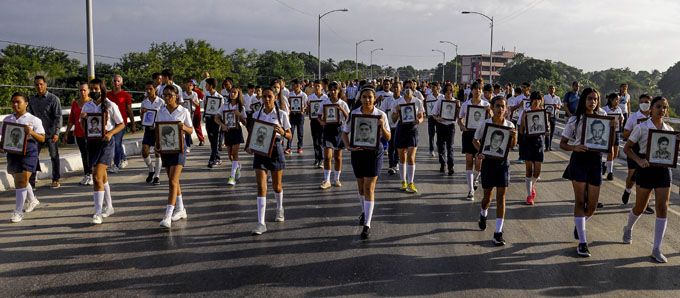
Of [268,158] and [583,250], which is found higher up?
[268,158]

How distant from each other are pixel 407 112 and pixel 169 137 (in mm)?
4344

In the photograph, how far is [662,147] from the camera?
6078 millimetres

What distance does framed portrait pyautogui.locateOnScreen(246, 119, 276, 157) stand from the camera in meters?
6.99

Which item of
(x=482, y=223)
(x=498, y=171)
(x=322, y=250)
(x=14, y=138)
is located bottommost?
(x=322, y=250)

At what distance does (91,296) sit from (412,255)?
3267 mm

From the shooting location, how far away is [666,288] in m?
5.25

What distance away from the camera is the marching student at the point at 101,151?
7.50 meters

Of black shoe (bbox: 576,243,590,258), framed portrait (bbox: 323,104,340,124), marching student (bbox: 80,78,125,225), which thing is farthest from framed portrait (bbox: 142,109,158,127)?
black shoe (bbox: 576,243,590,258)

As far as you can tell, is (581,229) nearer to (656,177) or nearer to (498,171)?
(656,177)

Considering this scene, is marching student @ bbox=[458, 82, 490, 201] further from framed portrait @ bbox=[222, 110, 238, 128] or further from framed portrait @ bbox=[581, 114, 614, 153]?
framed portrait @ bbox=[222, 110, 238, 128]

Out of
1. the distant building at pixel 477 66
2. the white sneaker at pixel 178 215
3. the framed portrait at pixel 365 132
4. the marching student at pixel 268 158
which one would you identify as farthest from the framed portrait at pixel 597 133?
the distant building at pixel 477 66

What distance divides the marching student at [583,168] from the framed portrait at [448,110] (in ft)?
14.3

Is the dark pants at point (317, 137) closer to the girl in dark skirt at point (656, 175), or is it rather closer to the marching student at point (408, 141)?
the marching student at point (408, 141)

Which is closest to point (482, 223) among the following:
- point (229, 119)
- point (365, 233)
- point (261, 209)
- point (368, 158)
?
point (365, 233)
